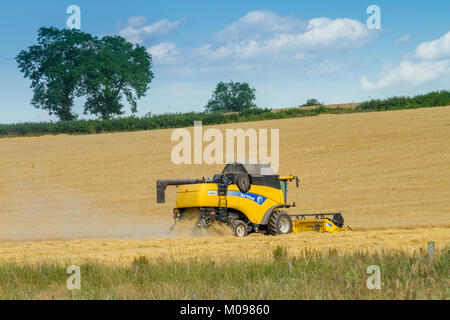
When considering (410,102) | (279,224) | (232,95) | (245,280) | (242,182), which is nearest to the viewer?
(245,280)

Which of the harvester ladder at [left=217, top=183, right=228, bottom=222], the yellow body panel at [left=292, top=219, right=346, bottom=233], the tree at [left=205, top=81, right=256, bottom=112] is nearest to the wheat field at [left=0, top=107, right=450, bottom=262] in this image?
the yellow body panel at [left=292, top=219, right=346, bottom=233]

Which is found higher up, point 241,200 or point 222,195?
point 222,195

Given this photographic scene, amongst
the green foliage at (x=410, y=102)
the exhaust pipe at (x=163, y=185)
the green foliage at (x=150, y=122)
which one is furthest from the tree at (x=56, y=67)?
the exhaust pipe at (x=163, y=185)

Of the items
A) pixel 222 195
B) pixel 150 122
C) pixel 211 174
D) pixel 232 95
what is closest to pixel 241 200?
pixel 222 195

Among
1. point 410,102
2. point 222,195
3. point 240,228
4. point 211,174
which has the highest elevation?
point 410,102

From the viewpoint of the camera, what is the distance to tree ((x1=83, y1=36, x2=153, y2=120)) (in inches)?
3317

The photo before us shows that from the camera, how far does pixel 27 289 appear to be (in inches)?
464

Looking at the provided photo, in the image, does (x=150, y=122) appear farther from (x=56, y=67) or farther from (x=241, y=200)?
(x=241, y=200)

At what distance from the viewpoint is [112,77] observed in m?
85.8

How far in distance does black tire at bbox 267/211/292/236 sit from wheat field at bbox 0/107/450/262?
706 millimetres

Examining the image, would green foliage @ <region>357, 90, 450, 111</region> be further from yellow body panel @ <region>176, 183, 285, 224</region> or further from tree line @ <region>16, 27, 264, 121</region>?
yellow body panel @ <region>176, 183, 285, 224</region>

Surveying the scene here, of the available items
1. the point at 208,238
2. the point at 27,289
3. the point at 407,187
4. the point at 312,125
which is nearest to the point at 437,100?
the point at 312,125

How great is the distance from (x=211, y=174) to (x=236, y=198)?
16.9 m
